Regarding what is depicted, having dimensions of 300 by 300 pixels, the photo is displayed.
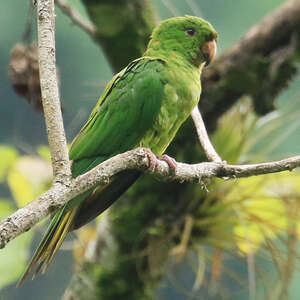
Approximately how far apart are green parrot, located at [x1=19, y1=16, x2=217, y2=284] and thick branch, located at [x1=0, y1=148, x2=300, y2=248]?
7.0 inches

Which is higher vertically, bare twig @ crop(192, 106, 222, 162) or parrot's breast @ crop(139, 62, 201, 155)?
parrot's breast @ crop(139, 62, 201, 155)

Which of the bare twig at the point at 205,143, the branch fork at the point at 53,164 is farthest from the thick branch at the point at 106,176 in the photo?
the bare twig at the point at 205,143

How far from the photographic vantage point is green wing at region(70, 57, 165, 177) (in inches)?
53.3

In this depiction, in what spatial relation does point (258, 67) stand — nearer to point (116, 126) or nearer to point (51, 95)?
point (116, 126)

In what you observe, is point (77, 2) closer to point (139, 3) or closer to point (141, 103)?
point (139, 3)

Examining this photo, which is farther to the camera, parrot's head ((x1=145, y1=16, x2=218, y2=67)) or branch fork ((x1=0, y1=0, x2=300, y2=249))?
parrot's head ((x1=145, y1=16, x2=218, y2=67))

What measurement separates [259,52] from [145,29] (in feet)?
1.67

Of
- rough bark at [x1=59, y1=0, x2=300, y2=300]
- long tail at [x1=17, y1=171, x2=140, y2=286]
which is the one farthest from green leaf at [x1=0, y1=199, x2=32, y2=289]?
long tail at [x1=17, y1=171, x2=140, y2=286]

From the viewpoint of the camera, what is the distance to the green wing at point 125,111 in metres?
1.35

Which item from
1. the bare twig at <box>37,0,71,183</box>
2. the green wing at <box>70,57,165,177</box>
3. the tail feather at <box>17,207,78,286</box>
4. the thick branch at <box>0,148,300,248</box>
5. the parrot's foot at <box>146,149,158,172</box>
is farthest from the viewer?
the green wing at <box>70,57,165,177</box>

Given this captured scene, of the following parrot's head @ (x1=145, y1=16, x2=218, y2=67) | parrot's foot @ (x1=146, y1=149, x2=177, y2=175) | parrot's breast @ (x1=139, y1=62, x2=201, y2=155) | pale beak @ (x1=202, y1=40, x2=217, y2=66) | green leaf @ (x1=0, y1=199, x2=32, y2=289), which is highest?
parrot's head @ (x1=145, y1=16, x2=218, y2=67)

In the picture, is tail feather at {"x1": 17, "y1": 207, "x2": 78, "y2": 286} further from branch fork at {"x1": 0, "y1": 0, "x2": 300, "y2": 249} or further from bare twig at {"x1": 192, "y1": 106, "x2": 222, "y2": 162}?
bare twig at {"x1": 192, "y1": 106, "x2": 222, "y2": 162}

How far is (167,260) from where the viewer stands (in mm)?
2375

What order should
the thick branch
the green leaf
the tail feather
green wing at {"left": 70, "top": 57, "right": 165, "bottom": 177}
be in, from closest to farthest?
1. the thick branch
2. the tail feather
3. green wing at {"left": 70, "top": 57, "right": 165, "bottom": 177}
4. the green leaf
